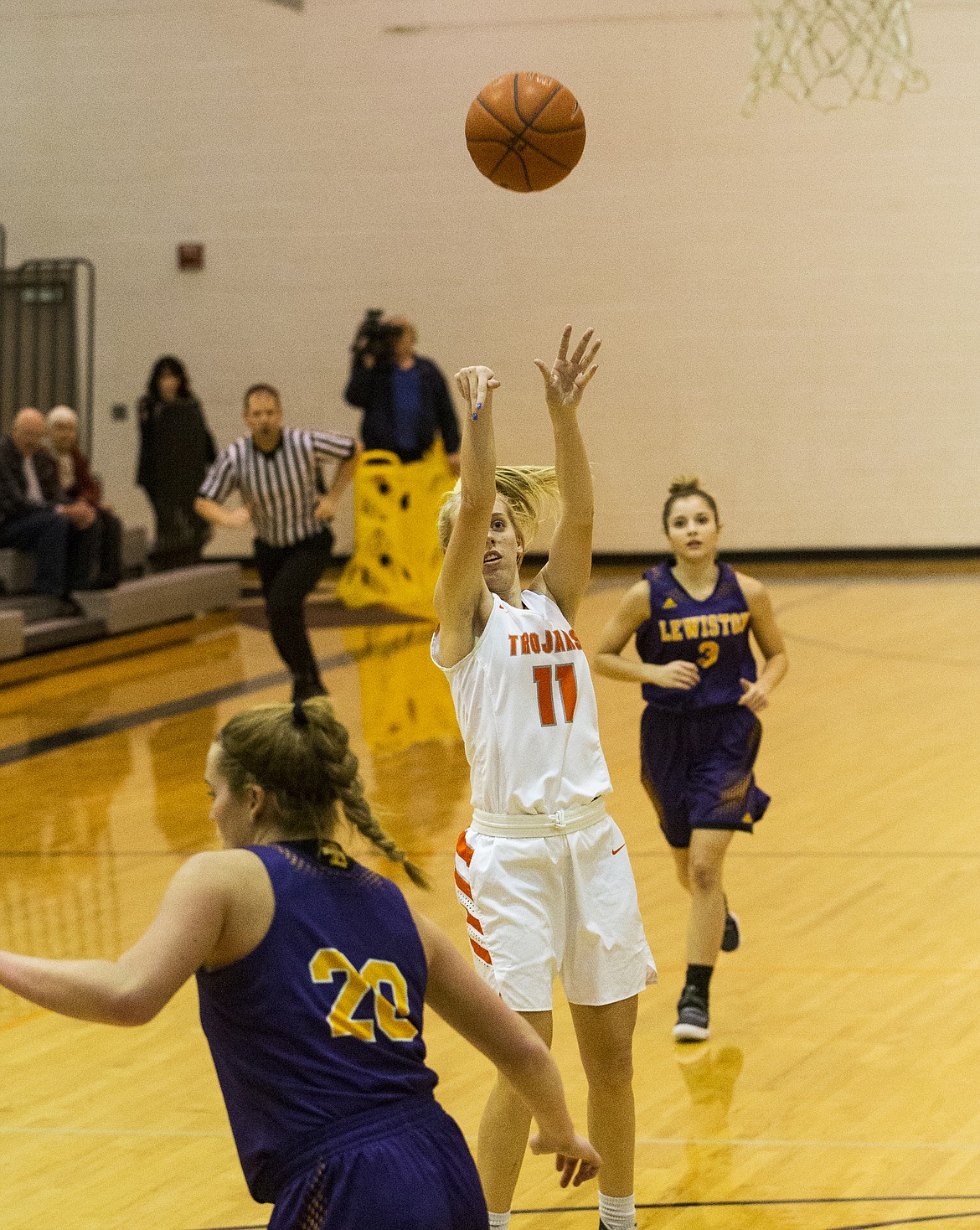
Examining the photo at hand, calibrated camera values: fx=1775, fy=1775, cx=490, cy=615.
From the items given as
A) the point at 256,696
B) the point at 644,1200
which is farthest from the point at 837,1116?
the point at 256,696

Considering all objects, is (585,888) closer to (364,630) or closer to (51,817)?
(51,817)

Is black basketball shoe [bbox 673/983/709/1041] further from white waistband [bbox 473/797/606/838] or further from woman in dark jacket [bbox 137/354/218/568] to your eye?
woman in dark jacket [bbox 137/354/218/568]

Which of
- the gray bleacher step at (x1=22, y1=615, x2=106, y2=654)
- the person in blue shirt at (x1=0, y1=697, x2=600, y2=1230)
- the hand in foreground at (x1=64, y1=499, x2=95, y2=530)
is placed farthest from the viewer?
the hand in foreground at (x1=64, y1=499, x2=95, y2=530)

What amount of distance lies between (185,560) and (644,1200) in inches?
413

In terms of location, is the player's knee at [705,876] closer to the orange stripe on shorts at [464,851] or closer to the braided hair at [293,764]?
the orange stripe on shorts at [464,851]

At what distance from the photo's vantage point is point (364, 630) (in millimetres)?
12672

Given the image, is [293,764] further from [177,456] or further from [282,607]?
[177,456]

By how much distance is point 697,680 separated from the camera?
5.05 metres

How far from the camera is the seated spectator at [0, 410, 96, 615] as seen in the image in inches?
458

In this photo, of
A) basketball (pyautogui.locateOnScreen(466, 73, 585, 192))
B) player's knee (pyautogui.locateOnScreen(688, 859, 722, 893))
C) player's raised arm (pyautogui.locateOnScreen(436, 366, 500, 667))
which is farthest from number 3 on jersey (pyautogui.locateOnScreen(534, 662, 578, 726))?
basketball (pyautogui.locateOnScreen(466, 73, 585, 192))

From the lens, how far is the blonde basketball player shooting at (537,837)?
345 cm

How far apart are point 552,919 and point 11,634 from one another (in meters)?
8.17

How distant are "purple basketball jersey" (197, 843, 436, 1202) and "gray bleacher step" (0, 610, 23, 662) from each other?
29.6 feet

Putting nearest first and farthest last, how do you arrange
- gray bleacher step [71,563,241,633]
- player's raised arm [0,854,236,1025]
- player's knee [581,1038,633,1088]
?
player's raised arm [0,854,236,1025] < player's knee [581,1038,633,1088] < gray bleacher step [71,563,241,633]
